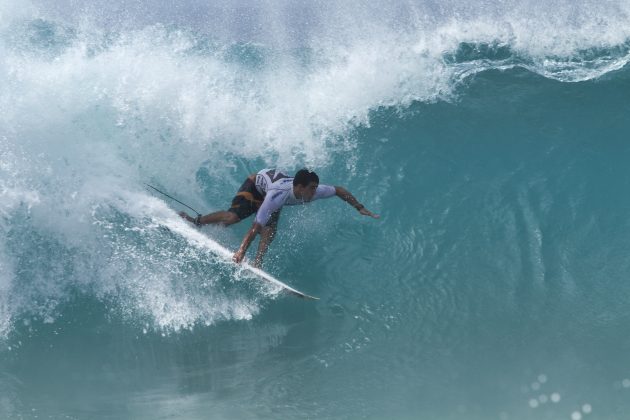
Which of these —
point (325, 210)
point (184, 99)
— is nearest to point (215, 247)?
point (325, 210)

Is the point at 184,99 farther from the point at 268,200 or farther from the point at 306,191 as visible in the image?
the point at 306,191

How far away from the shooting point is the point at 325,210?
24.5 feet

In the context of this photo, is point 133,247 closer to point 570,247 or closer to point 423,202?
point 423,202

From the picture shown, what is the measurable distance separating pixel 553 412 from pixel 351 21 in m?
5.77

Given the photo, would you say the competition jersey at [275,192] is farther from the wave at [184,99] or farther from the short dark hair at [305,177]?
the wave at [184,99]

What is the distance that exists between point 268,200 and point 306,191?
1.22 ft

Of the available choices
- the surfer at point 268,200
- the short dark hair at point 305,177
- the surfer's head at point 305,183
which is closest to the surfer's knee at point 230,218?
the surfer at point 268,200

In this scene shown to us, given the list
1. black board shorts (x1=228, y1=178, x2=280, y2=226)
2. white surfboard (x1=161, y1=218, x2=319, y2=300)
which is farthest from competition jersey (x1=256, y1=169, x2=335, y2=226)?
white surfboard (x1=161, y1=218, x2=319, y2=300)

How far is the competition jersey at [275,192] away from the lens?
20.1ft

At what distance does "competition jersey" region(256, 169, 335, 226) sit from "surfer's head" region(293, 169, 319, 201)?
0.17 m

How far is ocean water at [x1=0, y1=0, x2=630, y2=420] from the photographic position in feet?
19.9

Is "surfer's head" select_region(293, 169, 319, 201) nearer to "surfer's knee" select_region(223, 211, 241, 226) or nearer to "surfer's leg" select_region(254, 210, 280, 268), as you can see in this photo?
"surfer's leg" select_region(254, 210, 280, 268)

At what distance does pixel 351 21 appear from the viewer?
934 centimetres

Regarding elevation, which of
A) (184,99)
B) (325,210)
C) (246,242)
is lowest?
(325,210)
